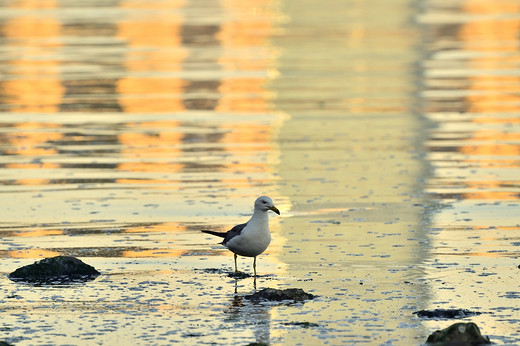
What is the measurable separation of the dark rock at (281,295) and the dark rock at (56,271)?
2.08 m

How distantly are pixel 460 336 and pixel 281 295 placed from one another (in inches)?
93.4

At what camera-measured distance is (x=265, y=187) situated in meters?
19.5

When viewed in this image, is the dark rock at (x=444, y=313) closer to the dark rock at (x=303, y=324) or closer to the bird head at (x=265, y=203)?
the dark rock at (x=303, y=324)

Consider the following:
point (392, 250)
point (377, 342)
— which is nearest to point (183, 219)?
point (392, 250)

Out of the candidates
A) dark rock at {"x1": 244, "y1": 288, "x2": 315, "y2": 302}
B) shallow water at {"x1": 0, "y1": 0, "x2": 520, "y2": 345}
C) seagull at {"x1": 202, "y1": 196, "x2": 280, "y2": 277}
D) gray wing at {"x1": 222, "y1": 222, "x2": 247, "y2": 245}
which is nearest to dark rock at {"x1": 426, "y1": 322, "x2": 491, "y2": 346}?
shallow water at {"x1": 0, "y1": 0, "x2": 520, "y2": 345}

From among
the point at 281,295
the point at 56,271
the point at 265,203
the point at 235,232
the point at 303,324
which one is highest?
the point at 265,203

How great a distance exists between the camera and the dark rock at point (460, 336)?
1049cm

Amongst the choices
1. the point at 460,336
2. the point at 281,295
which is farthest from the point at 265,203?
the point at 460,336

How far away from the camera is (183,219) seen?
17125mm

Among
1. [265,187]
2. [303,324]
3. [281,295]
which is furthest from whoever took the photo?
[265,187]

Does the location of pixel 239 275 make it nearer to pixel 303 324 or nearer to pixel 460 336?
pixel 303 324

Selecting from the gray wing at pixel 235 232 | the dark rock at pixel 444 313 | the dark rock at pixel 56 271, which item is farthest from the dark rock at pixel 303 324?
the dark rock at pixel 56 271

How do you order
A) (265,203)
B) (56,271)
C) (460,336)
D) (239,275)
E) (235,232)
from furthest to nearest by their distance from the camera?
1. (235,232)
2. (239,275)
3. (265,203)
4. (56,271)
5. (460,336)

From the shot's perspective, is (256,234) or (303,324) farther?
(256,234)
